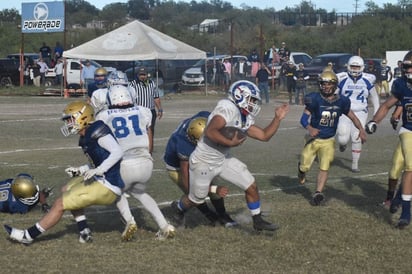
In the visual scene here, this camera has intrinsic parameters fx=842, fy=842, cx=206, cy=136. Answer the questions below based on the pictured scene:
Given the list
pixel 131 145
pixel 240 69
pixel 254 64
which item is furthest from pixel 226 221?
pixel 240 69

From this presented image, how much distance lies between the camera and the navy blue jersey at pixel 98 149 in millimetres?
7660

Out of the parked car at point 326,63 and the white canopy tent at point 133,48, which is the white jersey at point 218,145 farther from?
the parked car at point 326,63

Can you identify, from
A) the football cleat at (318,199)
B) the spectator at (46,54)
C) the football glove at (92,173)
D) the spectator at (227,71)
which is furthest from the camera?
the spectator at (46,54)

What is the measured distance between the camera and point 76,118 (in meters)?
7.76

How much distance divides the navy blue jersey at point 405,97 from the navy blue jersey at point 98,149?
3.11 meters

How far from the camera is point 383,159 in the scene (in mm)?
14758

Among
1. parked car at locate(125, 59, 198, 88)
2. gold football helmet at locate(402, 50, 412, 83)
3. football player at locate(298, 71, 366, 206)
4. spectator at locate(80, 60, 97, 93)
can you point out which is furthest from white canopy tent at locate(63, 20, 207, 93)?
gold football helmet at locate(402, 50, 412, 83)

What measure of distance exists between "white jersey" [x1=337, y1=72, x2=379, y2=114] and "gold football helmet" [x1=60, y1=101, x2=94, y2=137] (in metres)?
6.27

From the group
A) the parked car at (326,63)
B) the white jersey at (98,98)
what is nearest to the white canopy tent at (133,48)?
the parked car at (326,63)

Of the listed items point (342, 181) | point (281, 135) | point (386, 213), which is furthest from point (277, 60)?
point (386, 213)

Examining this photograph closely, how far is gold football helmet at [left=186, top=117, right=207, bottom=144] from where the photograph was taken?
8375mm

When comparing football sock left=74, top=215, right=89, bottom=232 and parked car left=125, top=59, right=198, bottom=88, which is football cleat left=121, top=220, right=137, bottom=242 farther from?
parked car left=125, top=59, right=198, bottom=88

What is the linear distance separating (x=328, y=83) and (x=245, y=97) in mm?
2667

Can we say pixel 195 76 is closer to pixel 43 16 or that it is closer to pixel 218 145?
pixel 43 16
